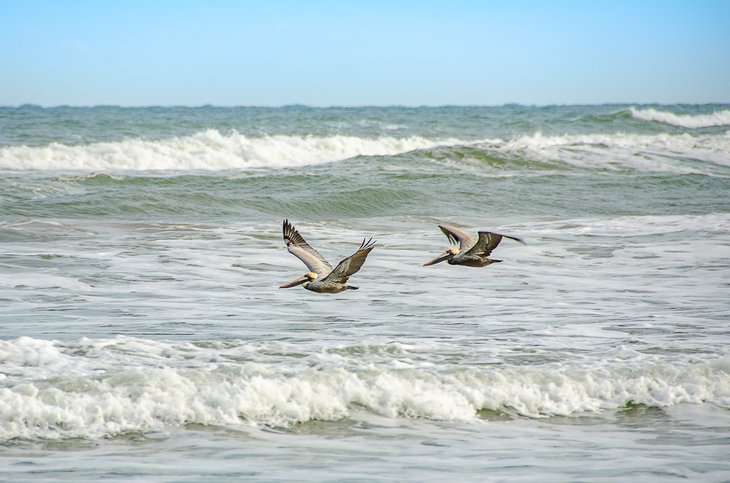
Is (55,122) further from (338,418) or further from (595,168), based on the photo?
(338,418)

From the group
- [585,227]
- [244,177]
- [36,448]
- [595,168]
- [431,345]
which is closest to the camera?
[36,448]

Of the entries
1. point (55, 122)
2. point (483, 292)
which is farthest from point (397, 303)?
point (55, 122)

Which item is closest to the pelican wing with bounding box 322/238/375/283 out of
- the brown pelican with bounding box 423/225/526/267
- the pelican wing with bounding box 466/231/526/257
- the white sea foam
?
the brown pelican with bounding box 423/225/526/267

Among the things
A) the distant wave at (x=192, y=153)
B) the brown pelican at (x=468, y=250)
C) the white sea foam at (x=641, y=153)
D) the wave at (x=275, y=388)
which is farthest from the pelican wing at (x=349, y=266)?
Answer: the white sea foam at (x=641, y=153)

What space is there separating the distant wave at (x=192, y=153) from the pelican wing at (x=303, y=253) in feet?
60.3

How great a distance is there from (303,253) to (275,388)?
105 cm

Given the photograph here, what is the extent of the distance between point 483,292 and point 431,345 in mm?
2474

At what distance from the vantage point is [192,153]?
90.8 feet

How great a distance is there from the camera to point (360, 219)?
1698cm

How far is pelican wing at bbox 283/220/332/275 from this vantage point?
290 inches

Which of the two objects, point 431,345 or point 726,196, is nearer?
point 431,345

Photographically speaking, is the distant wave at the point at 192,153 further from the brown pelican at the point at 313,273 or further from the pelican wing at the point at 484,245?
the brown pelican at the point at 313,273

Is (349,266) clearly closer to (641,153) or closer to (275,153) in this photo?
(275,153)

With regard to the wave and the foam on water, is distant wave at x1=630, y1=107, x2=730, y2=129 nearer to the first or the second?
the foam on water
